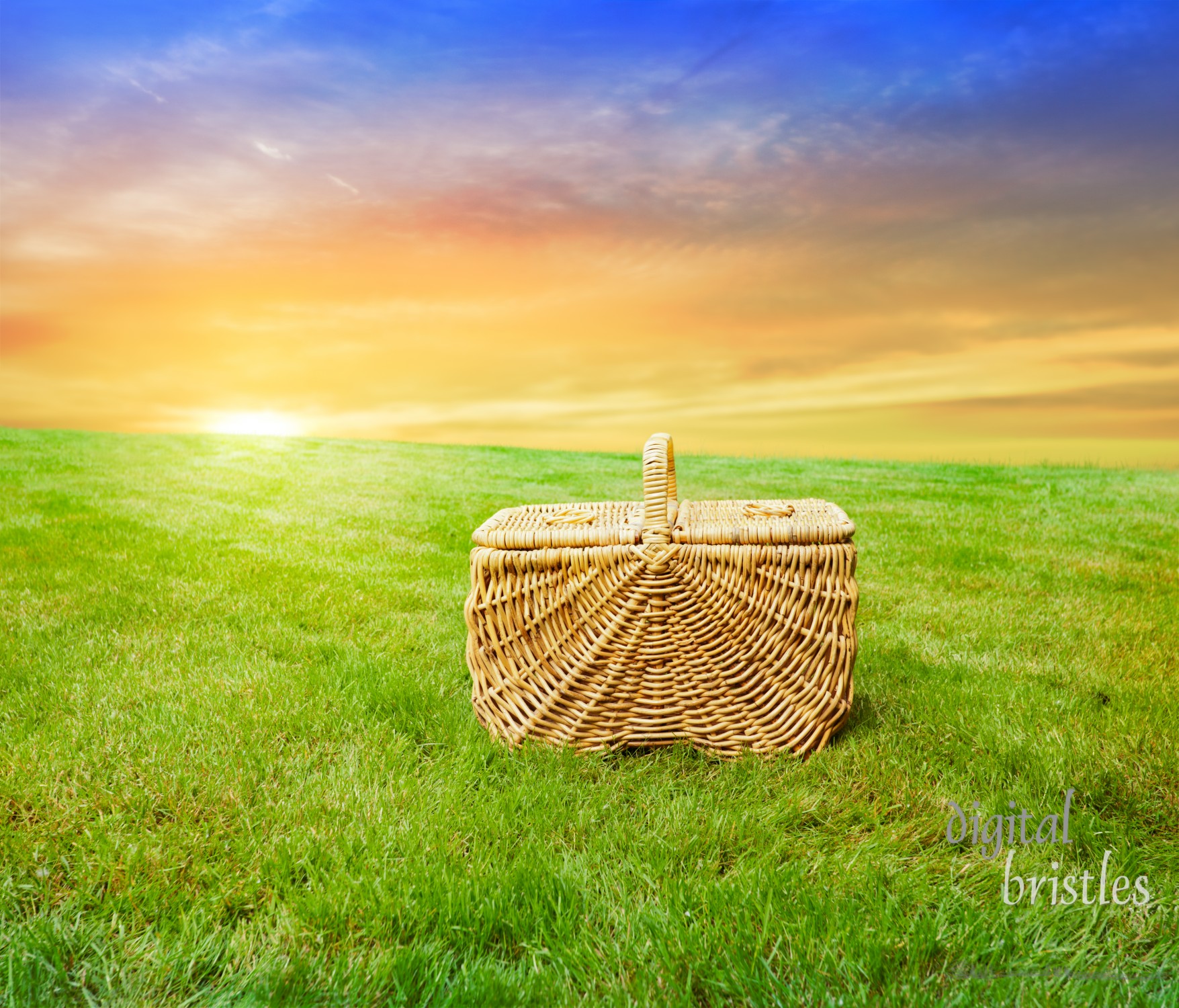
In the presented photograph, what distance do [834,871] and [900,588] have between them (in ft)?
14.3

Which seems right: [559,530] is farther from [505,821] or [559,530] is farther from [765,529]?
[505,821]

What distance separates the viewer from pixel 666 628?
3.21 m

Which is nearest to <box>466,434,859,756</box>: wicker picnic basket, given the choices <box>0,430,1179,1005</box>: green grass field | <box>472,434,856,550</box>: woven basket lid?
<box>472,434,856,550</box>: woven basket lid

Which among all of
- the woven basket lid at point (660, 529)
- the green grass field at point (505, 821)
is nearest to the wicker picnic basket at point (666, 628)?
the woven basket lid at point (660, 529)

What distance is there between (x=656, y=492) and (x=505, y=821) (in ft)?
4.48

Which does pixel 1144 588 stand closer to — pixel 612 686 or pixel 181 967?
pixel 612 686

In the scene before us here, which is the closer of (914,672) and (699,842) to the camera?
(699,842)

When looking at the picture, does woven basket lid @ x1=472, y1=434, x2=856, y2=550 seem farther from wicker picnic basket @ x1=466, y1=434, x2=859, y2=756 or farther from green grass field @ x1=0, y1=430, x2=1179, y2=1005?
green grass field @ x1=0, y1=430, x2=1179, y2=1005

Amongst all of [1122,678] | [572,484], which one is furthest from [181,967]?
[572,484]

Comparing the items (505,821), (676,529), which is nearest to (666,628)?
(676,529)

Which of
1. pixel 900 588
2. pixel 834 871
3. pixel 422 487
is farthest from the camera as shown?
pixel 422 487

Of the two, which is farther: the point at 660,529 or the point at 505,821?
the point at 660,529

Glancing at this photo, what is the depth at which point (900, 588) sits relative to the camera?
21.2 feet

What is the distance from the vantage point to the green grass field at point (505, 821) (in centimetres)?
209
